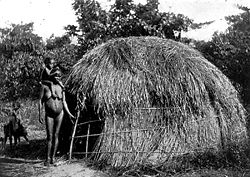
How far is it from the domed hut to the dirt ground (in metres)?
0.53

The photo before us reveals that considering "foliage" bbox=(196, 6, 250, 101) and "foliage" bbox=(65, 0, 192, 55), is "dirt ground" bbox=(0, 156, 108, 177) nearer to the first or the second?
"foliage" bbox=(65, 0, 192, 55)

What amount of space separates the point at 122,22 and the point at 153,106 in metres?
5.89

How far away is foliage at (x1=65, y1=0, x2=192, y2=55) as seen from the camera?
12930 millimetres

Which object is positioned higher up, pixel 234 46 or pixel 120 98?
pixel 234 46

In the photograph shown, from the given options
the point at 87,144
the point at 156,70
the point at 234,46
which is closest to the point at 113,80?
the point at 156,70

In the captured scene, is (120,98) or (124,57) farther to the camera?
(124,57)

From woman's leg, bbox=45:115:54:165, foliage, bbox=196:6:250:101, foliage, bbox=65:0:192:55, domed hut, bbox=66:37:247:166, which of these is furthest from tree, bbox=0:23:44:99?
foliage, bbox=196:6:250:101

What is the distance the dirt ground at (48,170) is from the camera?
23.9ft

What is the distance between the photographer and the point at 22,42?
52.9 feet

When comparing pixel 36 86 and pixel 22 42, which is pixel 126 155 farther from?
pixel 22 42

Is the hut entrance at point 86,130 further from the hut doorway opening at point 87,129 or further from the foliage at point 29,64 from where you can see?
the foliage at point 29,64

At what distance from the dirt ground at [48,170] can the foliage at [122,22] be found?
18.9ft

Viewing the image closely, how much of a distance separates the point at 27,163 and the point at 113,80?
10.2ft

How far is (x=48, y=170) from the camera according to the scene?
764cm
